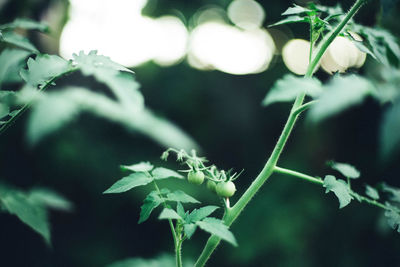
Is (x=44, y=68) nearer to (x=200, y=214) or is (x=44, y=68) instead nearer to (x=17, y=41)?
(x=17, y=41)

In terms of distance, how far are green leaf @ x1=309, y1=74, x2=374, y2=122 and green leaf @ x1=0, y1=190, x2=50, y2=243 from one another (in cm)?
70

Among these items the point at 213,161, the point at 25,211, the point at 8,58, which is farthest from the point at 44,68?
the point at 213,161

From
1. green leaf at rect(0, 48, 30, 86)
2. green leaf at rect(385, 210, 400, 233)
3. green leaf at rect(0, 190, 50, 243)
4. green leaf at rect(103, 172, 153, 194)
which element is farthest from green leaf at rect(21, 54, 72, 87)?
green leaf at rect(385, 210, 400, 233)

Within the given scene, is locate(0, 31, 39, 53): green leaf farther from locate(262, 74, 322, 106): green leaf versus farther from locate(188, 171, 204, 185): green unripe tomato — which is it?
locate(262, 74, 322, 106): green leaf

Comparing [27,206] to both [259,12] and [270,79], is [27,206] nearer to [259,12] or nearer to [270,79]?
[270,79]

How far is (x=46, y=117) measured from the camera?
0.94 m

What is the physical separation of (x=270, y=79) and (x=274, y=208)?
1.16m

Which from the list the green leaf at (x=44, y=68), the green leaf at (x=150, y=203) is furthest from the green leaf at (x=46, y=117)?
the green leaf at (x=150, y=203)

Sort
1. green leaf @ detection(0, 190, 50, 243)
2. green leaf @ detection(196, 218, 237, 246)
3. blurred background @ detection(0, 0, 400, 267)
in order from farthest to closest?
blurred background @ detection(0, 0, 400, 267) < green leaf @ detection(0, 190, 50, 243) < green leaf @ detection(196, 218, 237, 246)

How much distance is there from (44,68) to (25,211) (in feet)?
1.35

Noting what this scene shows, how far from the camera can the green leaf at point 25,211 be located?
32.5 inches

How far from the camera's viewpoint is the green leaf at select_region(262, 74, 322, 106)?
0.67 meters

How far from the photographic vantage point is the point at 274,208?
2.73 meters

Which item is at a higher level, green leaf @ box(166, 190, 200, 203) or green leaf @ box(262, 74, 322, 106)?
green leaf @ box(262, 74, 322, 106)
